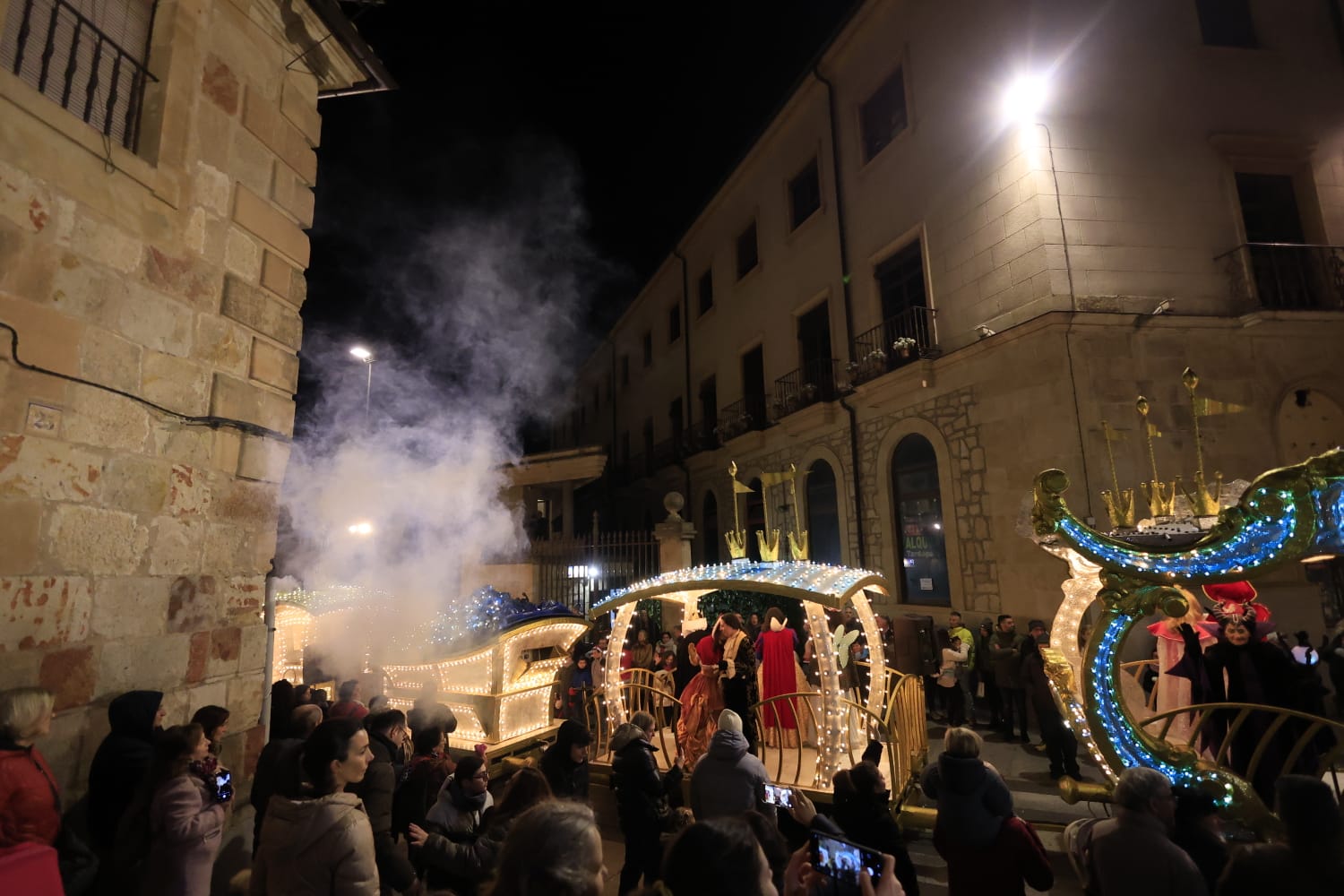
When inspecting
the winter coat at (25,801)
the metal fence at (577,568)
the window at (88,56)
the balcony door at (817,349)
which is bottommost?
the winter coat at (25,801)

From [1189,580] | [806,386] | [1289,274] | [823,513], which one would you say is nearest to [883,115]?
[806,386]

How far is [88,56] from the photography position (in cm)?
372

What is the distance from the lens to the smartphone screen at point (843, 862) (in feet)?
8.08

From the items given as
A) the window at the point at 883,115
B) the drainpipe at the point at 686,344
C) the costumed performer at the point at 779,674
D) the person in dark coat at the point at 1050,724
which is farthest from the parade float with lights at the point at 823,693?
the drainpipe at the point at 686,344

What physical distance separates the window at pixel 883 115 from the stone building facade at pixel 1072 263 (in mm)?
53

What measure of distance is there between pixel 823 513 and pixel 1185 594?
11.0 m

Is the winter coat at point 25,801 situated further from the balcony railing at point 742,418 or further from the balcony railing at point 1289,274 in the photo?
the balcony railing at point 742,418

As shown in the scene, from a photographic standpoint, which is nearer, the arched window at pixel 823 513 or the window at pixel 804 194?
the arched window at pixel 823 513

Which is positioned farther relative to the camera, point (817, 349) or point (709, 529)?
point (709, 529)

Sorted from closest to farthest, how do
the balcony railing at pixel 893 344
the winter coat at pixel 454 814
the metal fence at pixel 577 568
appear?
1. the winter coat at pixel 454 814
2. the balcony railing at pixel 893 344
3. the metal fence at pixel 577 568

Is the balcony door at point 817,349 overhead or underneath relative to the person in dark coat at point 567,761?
overhead

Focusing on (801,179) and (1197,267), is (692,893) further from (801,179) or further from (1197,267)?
(801,179)

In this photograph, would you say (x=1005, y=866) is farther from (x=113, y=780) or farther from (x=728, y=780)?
(x=113, y=780)

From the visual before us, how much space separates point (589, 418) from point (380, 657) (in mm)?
26726
